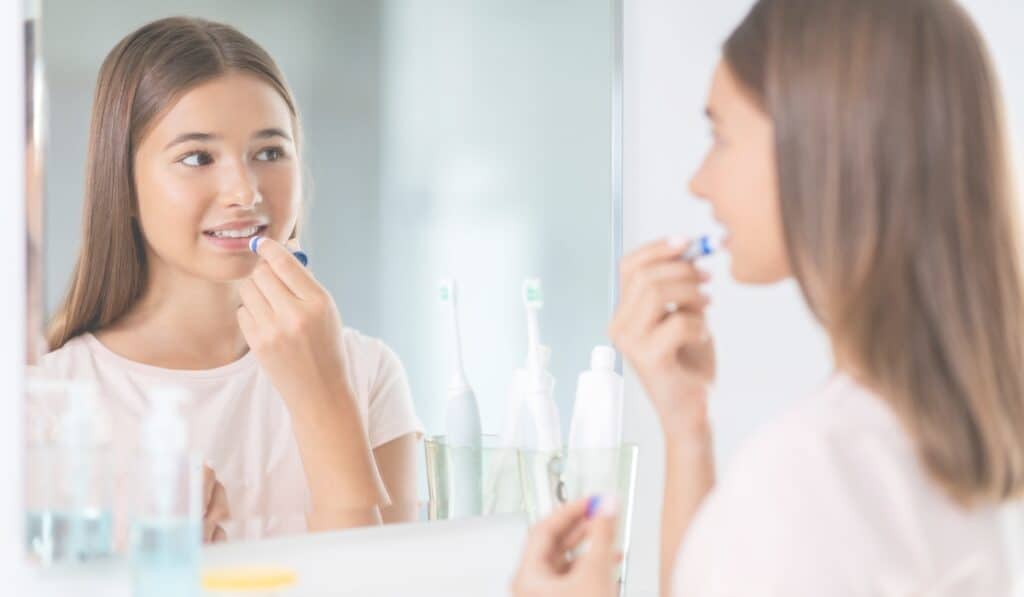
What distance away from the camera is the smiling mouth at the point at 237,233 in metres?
0.91

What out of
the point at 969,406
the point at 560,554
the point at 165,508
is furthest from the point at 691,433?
the point at 165,508

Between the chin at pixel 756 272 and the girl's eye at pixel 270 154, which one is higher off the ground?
the girl's eye at pixel 270 154

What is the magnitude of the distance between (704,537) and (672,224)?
2.13ft

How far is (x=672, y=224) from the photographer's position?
1.31m

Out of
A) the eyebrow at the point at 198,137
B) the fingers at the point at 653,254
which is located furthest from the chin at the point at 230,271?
the fingers at the point at 653,254

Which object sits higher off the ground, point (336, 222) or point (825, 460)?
point (336, 222)

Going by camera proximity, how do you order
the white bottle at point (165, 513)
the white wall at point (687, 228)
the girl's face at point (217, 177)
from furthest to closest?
1. the white wall at point (687, 228)
2. the girl's face at point (217, 177)
3. the white bottle at point (165, 513)

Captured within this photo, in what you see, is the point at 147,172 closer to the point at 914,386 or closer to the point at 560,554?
the point at 560,554

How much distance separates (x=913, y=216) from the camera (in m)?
0.73

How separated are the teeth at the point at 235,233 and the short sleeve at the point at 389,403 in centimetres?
17

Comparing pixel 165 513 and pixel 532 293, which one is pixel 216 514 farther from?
pixel 532 293

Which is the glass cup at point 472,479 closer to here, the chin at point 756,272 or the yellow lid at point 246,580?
the yellow lid at point 246,580

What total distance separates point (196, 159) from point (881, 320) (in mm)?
533

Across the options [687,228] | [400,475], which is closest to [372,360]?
[400,475]
